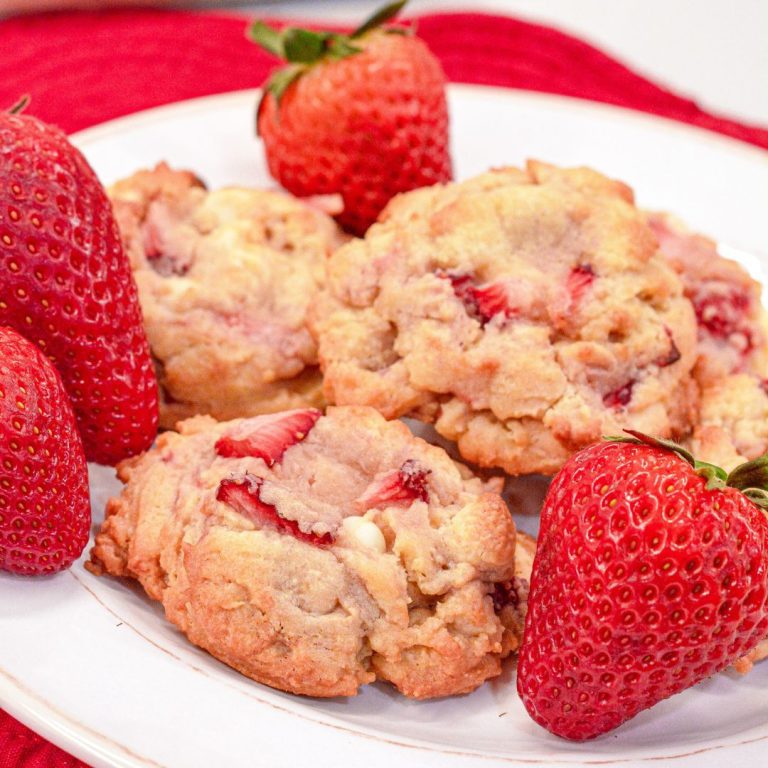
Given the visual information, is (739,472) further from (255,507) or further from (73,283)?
(73,283)

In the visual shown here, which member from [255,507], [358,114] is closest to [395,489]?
[255,507]

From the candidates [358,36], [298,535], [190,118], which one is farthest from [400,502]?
[190,118]

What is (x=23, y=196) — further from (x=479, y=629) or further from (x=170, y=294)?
(x=479, y=629)

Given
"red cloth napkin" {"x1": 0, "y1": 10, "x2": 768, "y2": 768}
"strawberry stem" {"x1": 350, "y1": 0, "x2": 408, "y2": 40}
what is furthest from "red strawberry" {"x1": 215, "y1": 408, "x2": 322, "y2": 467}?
"red cloth napkin" {"x1": 0, "y1": 10, "x2": 768, "y2": 768}

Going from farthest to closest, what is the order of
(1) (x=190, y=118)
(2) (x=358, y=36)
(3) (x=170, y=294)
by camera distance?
(1) (x=190, y=118) < (2) (x=358, y=36) < (3) (x=170, y=294)

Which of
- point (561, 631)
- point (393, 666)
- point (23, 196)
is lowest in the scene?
point (393, 666)

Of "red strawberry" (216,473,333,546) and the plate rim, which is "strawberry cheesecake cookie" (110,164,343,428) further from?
the plate rim

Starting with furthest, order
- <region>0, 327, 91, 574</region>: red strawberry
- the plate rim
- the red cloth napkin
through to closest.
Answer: the red cloth napkin
the plate rim
<region>0, 327, 91, 574</region>: red strawberry

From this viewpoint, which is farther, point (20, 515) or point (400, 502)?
point (400, 502)
